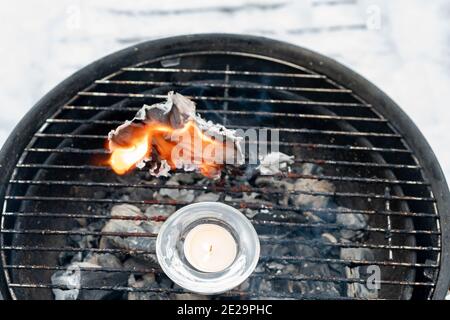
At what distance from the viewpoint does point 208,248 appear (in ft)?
5.84

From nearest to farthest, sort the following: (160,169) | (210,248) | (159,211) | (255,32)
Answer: (210,248) < (160,169) < (159,211) < (255,32)

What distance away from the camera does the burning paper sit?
184 cm

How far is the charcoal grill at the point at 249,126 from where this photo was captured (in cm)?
190

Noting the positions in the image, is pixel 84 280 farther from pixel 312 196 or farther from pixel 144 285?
pixel 312 196

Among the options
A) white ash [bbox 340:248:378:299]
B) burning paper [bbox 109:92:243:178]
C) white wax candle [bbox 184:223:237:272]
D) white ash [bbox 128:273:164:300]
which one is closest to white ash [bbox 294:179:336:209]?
white ash [bbox 340:248:378:299]

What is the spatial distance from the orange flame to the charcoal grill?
0.09 meters

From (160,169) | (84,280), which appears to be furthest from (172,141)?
(84,280)

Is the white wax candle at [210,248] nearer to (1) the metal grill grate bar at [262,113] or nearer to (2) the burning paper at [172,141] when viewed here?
(2) the burning paper at [172,141]

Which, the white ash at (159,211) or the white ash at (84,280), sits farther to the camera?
the white ash at (159,211)

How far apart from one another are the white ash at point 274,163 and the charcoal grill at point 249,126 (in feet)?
0.27

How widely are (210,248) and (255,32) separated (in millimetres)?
1228

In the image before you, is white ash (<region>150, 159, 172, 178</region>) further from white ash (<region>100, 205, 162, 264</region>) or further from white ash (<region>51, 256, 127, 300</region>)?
white ash (<region>51, 256, 127, 300</region>)

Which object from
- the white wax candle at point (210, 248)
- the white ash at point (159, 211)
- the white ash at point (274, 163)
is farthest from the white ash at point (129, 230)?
the white ash at point (274, 163)
